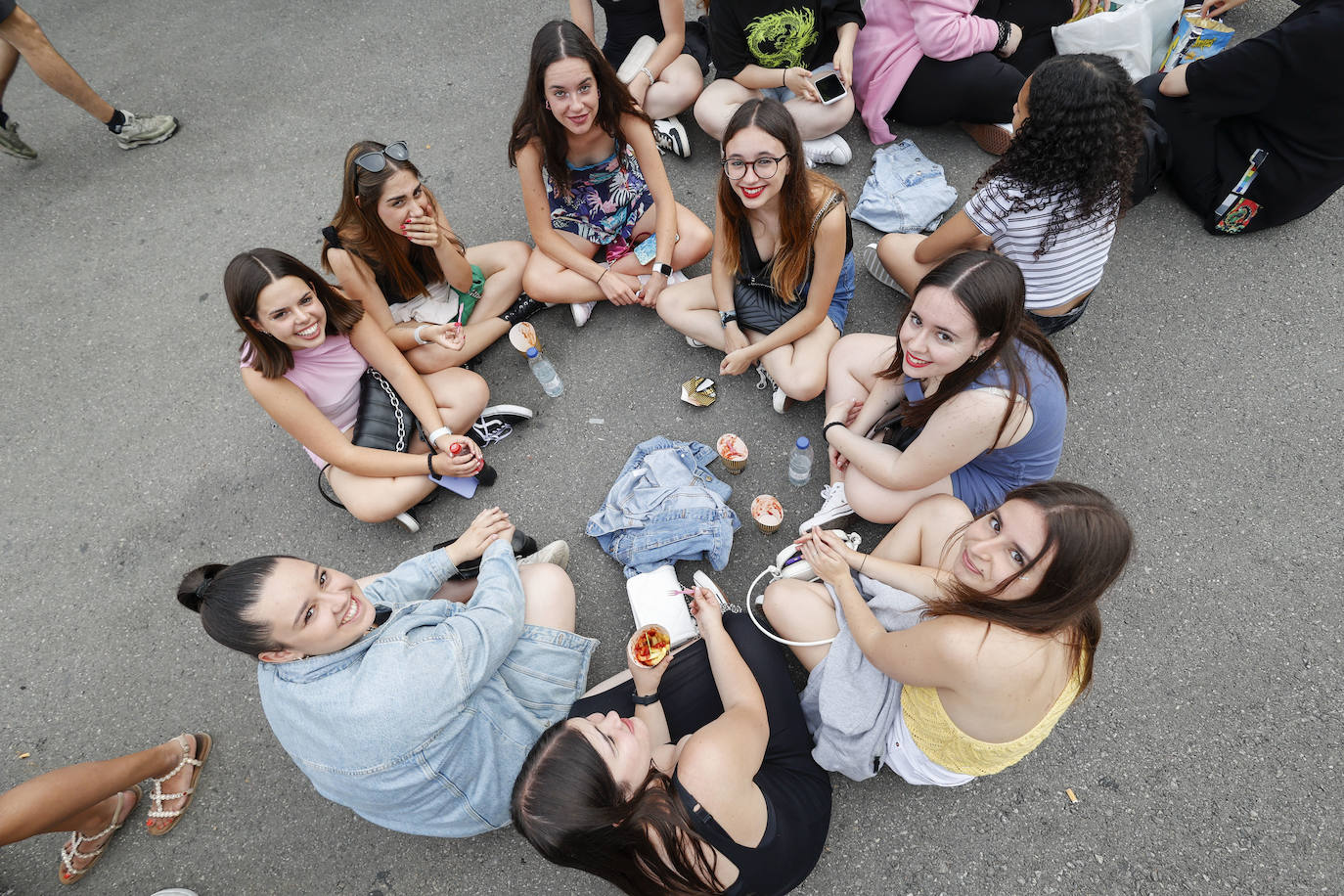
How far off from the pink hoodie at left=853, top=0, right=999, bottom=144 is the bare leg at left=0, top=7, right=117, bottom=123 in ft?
17.2

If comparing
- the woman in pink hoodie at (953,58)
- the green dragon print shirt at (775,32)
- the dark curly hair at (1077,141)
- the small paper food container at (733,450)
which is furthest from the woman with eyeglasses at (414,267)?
the dark curly hair at (1077,141)

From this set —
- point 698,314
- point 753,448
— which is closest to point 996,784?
point 753,448

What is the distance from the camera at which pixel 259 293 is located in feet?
8.47

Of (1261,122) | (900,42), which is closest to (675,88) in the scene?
(900,42)

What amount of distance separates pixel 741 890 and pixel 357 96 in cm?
555

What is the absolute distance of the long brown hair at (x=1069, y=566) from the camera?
166 centimetres

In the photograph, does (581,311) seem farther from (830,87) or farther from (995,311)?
(995,311)

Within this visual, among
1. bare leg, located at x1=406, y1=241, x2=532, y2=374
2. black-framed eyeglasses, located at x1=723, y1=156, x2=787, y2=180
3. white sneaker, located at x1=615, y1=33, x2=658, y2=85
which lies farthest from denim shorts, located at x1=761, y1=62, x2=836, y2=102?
bare leg, located at x1=406, y1=241, x2=532, y2=374

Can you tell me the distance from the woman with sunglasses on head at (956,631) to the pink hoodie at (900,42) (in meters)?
2.94

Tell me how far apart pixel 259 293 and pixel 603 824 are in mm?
2354

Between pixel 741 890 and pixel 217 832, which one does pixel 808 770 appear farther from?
pixel 217 832

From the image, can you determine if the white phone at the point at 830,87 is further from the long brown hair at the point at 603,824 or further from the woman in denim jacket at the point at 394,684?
the long brown hair at the point at 603,824

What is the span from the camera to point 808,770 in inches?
88.6

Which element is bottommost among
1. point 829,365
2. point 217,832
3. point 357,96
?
point 217,832
